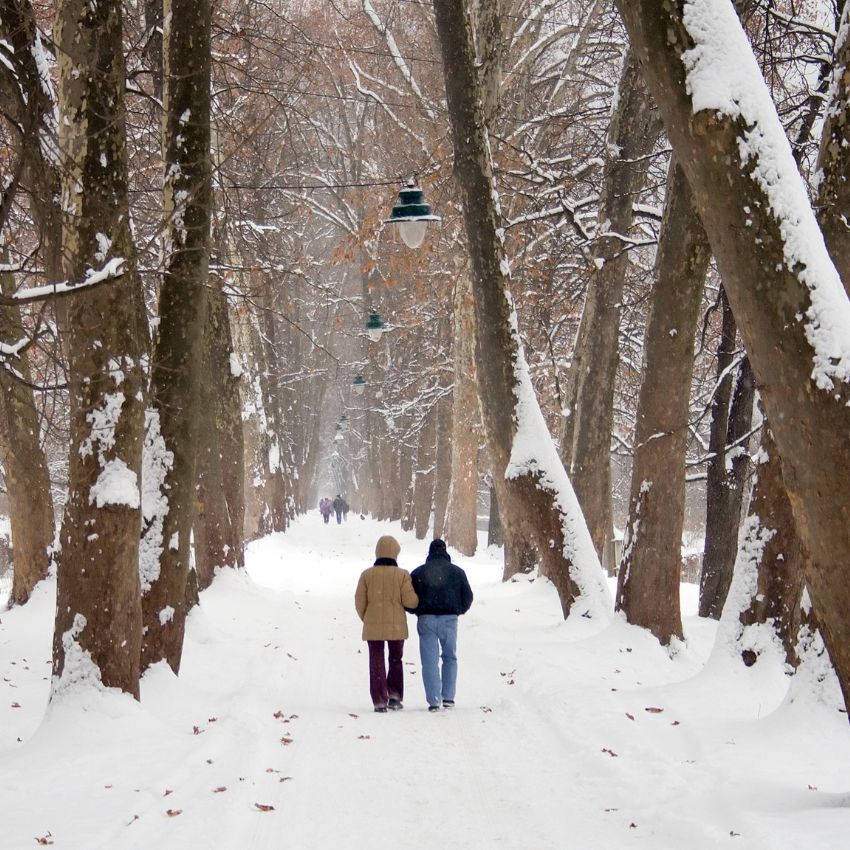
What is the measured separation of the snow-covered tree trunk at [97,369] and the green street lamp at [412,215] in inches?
176

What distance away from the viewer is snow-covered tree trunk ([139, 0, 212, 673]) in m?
8.63

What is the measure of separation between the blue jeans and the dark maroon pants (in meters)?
0.23

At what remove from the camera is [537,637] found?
1234cm

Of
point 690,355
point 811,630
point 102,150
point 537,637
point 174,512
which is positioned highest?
point 102,150

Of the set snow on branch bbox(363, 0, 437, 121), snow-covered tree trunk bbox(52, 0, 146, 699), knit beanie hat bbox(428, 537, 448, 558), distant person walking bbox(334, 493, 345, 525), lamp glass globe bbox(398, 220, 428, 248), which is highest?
snow on branch bbox(363, 0, 437, 121)

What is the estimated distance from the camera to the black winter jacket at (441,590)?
9227 millimetres

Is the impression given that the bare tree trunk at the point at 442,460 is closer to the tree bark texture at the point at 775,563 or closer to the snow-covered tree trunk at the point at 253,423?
the snow-covered tree trunk at the point at 253,423

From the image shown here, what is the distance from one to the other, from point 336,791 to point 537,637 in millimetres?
6435

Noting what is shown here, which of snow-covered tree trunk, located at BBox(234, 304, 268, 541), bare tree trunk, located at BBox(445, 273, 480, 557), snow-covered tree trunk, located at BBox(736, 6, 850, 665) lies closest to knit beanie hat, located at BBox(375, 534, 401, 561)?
snow-covered tree trunk, located at BBox(736, 6, 850, 665)

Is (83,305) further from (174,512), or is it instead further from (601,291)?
(601,291)

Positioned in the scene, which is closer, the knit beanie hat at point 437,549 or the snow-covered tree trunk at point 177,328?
the snow-covered tree trunk at point 177,328

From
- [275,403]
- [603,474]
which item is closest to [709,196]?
[603,474]

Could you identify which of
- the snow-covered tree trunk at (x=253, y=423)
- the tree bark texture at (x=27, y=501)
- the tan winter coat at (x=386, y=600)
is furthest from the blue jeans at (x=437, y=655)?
the snow-covered tree trunk at (x=253, y=423)

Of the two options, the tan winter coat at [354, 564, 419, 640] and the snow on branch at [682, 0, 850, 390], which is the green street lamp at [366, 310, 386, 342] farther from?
the snow on branch at [682, 0, 850, 390]
